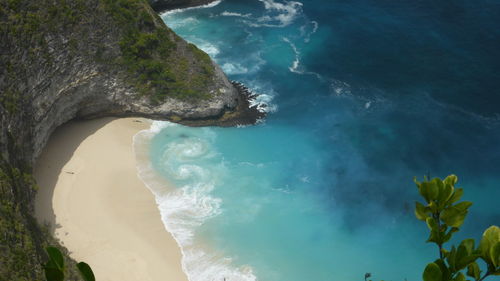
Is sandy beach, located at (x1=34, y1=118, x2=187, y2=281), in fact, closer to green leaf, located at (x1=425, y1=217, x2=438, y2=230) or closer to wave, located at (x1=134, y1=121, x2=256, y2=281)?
wave, located at (x1=134, y1=121, x2=256, y2=281)

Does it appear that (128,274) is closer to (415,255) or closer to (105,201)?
(105,201)

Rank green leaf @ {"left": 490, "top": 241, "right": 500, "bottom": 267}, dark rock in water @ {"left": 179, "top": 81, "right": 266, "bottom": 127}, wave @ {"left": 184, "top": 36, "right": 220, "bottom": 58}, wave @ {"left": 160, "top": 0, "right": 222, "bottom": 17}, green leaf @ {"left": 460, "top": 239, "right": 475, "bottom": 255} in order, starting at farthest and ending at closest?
wave @ {"left": 160, "top": 0, "right": 222, "bottom": 17}, wave @ {"left": 184, "top": 36, "right": 220, "bottom": 58}, dark rock in water @ {"left": 179, "top": 81, "right": 266, "bottom": 127}, green leaf @ {"left": 460, "top": 239, "right": 475, "bottom": 255}, green leaf @ {"left": 490, "top": 241, "right": 500, "bottom": 267}

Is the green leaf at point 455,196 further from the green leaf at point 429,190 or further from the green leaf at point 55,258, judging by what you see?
the green leaf at point 55,258

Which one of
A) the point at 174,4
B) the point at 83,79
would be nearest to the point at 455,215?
the point at 83,79

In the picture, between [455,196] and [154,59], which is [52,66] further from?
[455,196]

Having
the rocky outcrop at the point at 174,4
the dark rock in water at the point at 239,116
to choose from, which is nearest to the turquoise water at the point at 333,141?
the dark rock in water at the point at 239,116

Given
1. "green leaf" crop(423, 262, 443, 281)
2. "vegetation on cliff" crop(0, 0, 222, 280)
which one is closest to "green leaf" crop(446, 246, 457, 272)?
"green leaf" crop(423, 262, 443, 281)

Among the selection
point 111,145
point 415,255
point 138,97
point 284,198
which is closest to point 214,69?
point 138,97
